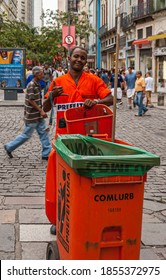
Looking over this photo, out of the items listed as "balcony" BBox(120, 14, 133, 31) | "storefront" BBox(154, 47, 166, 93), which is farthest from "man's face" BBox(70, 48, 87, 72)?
"balcony" BBox(120, 14, 133, 31)

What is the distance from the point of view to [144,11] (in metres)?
36.2

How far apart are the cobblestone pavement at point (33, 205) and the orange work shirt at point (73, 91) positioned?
3.55ft

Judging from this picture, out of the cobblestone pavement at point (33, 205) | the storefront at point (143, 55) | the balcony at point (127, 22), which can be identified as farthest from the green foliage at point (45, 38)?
the cobblestone pavement at point (33, 205)

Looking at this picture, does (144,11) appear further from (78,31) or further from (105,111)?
(105,111)

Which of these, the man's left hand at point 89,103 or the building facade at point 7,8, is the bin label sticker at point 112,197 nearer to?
the man's left hand at point 89,103

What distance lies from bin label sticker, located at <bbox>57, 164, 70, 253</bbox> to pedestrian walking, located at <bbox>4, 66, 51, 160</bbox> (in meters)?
5.28

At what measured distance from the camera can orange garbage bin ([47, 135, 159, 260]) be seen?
3.29 metres

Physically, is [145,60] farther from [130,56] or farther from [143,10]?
[130,56]

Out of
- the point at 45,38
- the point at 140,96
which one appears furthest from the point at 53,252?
the point at 45,38

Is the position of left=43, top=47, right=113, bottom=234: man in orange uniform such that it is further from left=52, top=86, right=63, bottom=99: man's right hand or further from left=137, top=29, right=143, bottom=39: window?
left=137, top=29, right=143, bottom=39: window

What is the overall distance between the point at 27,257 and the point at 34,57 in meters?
42.2

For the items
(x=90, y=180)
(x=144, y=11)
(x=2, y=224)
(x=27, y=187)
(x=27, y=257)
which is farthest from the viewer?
(x=144, y=11)

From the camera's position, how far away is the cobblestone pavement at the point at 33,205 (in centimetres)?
487

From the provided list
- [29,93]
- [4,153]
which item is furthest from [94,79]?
[4,153]
